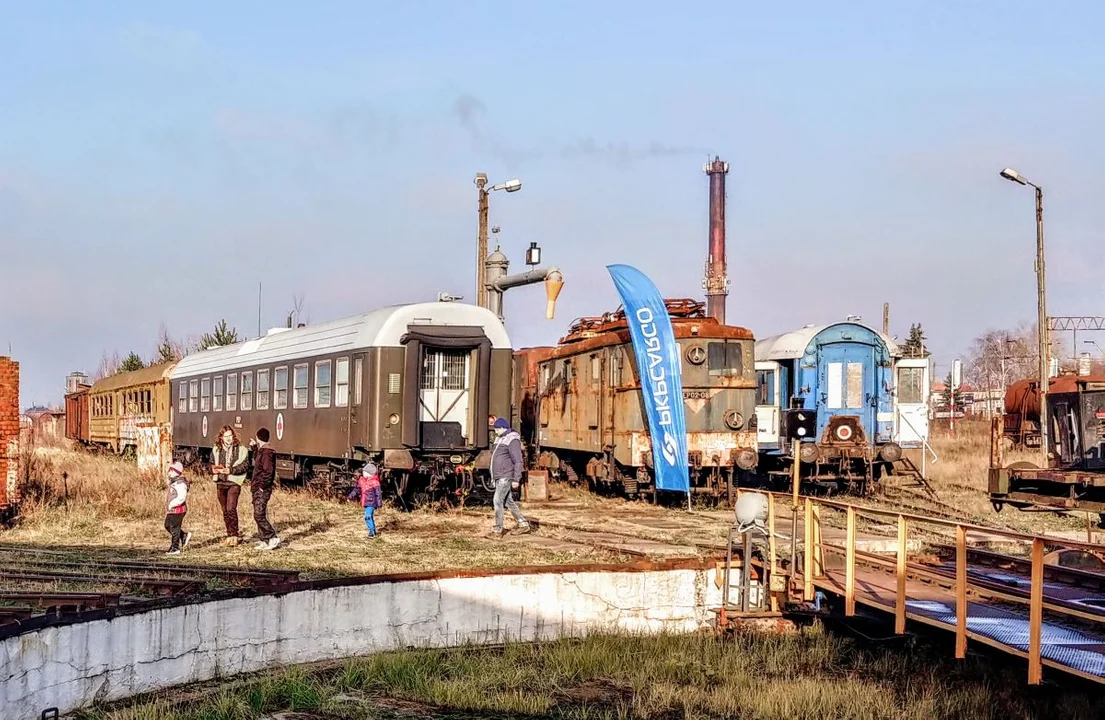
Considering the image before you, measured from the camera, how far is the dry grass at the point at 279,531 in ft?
41.9

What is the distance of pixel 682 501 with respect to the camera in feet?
66.6

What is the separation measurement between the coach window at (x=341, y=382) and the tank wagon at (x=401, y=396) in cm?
2

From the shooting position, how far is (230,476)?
13.7m

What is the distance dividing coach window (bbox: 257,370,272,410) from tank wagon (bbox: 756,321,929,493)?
9499mm

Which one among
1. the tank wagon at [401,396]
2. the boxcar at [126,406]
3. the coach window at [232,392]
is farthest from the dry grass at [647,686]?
the boxcar at [126,406]

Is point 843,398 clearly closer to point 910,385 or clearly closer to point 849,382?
Answer: point 849,382

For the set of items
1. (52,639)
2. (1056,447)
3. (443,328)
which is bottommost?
(52,639)

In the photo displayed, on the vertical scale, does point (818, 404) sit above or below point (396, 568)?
above

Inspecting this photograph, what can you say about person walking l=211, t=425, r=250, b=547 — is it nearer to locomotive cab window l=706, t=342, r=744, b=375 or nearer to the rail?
the rail

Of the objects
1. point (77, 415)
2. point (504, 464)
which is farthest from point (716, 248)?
point (504, 464)

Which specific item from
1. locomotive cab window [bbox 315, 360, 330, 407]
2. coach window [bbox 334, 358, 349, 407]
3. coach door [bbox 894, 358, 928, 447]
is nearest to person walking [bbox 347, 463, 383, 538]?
coach window [bbox 334, 358, 349, 407]

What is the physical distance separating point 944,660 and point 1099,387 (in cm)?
733

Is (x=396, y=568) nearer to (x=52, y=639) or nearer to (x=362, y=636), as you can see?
(x=362, y=636)

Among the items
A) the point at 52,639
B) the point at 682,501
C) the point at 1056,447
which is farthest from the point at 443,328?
the point at 52,639
